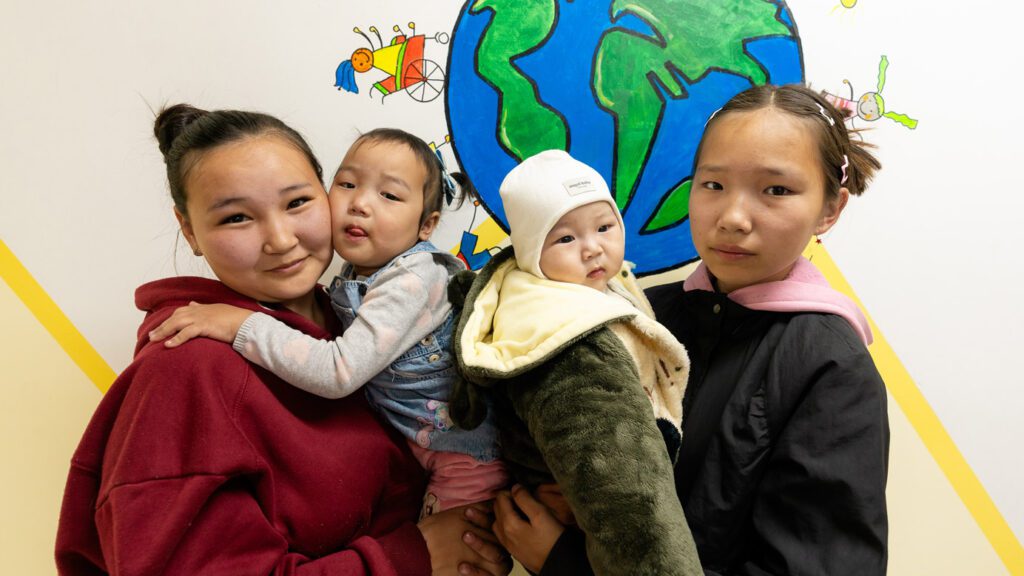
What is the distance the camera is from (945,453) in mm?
1745

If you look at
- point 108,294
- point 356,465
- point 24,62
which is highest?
point 24,62

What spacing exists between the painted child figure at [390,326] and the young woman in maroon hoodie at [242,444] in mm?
45

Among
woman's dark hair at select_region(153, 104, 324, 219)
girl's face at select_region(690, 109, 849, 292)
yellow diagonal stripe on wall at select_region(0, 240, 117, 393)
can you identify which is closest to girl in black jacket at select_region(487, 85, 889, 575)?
girl's face at select_region(690, 109, 849, 292)

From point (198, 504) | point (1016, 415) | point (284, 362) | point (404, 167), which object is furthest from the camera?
point (1016, 415)

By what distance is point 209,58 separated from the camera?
5.27 ft

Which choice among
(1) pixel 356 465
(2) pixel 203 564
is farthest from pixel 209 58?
(2) pixel 203 564

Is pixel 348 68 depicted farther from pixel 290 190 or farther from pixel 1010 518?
pixel 1010 518

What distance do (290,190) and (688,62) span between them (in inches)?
41.4

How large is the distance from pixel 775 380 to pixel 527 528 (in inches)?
22.6

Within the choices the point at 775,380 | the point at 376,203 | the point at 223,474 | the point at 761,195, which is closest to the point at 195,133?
the point at 376,203

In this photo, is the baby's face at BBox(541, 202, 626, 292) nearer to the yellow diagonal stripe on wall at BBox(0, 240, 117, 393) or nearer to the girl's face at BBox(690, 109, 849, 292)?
the girl's face at BBox(690, 109, 849, 292)

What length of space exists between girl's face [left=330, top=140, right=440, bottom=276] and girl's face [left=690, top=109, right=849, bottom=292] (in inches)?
25.0

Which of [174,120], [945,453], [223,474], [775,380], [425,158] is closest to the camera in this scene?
[223,474]

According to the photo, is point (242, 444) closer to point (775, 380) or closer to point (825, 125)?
point (775, 380)
